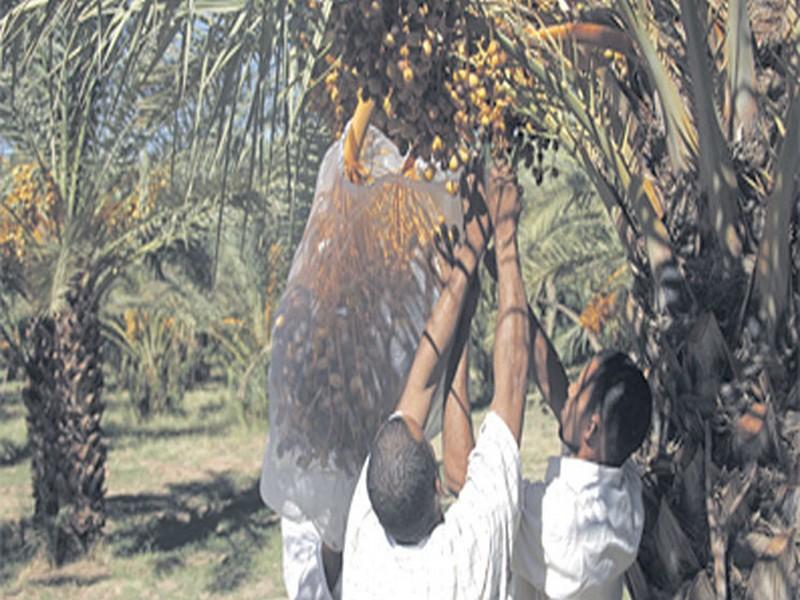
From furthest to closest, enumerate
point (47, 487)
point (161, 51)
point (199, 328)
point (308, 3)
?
point (199, 328), point (47, 487), point (308, 3), point (161, 51)

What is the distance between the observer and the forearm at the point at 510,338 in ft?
7.98

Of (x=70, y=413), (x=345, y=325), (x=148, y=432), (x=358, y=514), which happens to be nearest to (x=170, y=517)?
(x=70, y=413)

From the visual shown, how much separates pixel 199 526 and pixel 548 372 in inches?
278

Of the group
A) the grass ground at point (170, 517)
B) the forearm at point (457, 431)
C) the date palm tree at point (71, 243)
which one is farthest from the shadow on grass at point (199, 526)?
the forearm at point (457, 431)

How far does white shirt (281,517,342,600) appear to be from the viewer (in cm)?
288

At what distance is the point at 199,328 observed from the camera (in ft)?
44.5

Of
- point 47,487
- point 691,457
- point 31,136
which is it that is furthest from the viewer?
point 47,487

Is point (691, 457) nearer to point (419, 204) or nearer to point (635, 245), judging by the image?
point (635, 245)

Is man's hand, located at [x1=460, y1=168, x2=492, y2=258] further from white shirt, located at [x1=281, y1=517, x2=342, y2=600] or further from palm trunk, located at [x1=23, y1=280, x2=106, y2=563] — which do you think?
palm trunk, located at [x1=23, y1=280, x2=106, y2=563]

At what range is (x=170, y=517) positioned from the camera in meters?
9.68

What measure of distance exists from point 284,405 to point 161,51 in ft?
3.40

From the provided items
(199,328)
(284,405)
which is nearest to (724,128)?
(284,405)

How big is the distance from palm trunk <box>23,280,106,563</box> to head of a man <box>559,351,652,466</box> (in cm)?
635

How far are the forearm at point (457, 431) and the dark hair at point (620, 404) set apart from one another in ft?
1.13
